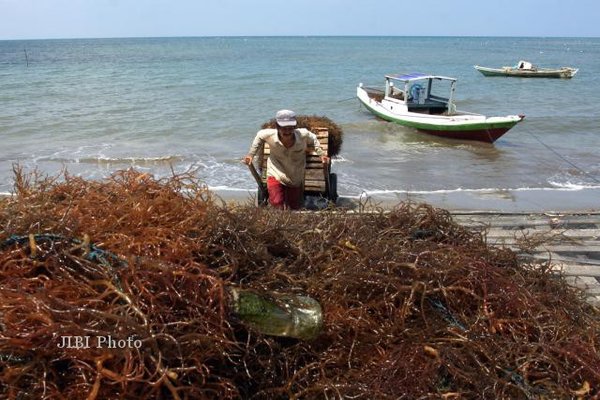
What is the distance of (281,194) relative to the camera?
6445mm

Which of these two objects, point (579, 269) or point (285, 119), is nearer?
point (579, 269)

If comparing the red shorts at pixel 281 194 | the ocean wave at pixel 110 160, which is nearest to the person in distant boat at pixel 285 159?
the red shorts at pixel 281 194

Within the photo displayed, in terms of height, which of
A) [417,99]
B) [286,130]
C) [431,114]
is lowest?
[431,114]

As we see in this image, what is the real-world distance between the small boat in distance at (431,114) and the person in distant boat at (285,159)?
1199 cm

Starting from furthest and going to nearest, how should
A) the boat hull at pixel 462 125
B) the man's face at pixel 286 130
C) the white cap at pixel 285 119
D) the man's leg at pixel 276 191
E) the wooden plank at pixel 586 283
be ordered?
the boat hull at pixel 462 125 → the man's leg at pixel 276 191 → the man's face at pixel 286 130 → the white cap at pixel 285 119 → the wooden plank at pixel 586 283

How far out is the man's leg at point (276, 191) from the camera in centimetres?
641

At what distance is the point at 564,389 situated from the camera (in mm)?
2381

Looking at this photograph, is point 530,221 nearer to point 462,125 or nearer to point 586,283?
point 586,283

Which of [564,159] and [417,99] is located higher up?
[417,99]

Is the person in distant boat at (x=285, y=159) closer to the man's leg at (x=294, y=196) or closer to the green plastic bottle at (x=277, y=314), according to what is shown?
the man's leg at (x=294, y=196)

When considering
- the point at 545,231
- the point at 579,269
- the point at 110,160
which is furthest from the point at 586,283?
the point at 110,160

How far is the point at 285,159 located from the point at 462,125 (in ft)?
40.8

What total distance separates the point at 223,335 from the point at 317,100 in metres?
27.6

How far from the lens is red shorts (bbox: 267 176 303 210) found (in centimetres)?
641
